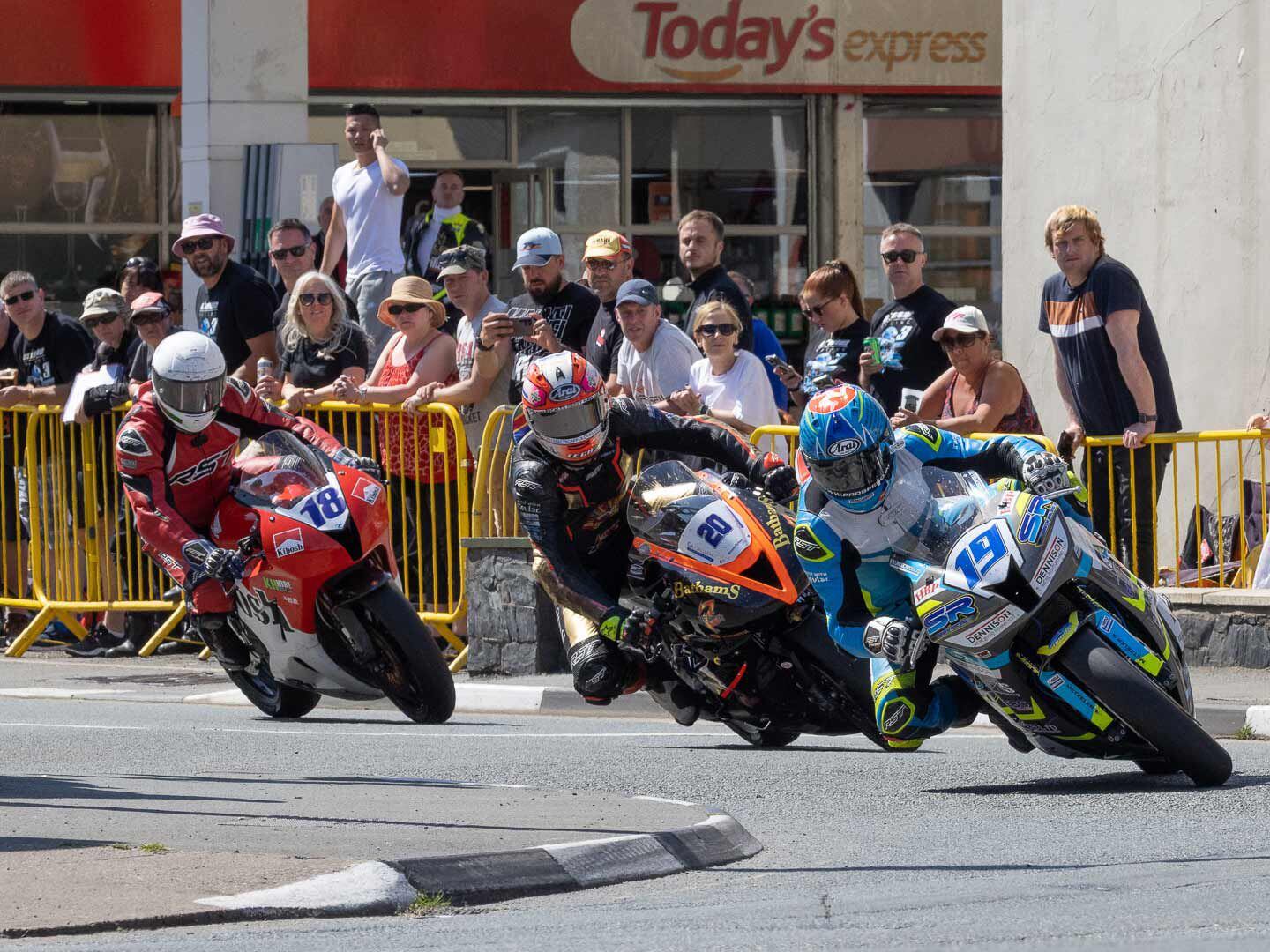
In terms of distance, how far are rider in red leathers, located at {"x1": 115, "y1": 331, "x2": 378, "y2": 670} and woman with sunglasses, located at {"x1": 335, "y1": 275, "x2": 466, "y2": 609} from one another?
2031 millimetres

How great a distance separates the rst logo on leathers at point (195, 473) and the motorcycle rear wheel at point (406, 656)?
1.08 m

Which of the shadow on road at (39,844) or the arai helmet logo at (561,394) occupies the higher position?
the arai helmet logo at (561,394)

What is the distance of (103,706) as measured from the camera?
12.3m

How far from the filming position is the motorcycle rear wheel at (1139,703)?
7.80 metres

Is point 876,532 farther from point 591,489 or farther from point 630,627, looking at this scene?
point 591,489

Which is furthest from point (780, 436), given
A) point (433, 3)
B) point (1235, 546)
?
point (433, 3)

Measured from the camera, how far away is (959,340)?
38.3 ft

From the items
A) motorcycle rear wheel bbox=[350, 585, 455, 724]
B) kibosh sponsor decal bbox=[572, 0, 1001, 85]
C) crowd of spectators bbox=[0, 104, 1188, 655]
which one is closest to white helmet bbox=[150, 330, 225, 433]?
motorcycle rear wheel bbox=[350, 585, 455, 724]

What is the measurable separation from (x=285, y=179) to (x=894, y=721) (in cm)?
1032

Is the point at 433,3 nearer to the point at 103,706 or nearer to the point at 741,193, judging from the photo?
the point at 741,193

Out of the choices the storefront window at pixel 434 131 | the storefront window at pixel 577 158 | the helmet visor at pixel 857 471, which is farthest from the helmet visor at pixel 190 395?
the storefront window at pixel 577 158

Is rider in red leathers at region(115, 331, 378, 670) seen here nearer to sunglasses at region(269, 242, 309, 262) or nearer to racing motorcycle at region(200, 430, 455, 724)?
racing motorcycle at region(200, 430, 455, 724)

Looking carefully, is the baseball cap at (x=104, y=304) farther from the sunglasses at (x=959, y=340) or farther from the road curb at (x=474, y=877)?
the road curb at (x=474, y=877)

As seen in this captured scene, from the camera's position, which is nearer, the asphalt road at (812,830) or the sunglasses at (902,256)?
the asphalt road at (812,830)
